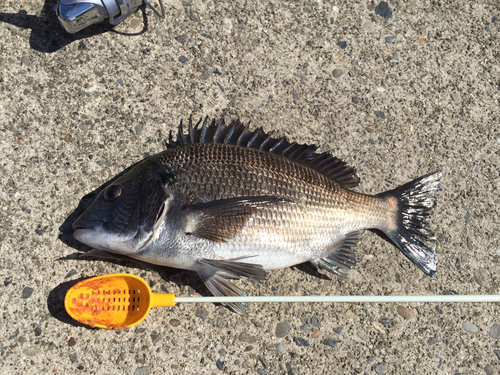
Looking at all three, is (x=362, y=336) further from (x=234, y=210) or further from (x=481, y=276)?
(x=234, y=210)

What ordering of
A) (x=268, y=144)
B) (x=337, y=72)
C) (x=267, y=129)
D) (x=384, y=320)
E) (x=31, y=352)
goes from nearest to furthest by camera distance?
1. (x=31, y=352)
2. (x=268, y=144)
3. (x=384, y=320)
4. (x=267, y=129)
5. (x=337, y=72)

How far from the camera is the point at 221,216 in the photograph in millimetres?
1953

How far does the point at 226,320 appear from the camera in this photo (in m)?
2.20

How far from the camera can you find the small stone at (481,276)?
248 centimetres

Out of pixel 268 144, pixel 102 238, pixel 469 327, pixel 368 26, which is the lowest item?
pixel 469 327

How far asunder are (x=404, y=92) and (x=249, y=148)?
1222 millimetres

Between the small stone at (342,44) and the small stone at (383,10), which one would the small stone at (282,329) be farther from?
the small stone at (383,10)

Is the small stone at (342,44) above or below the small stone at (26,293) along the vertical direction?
above

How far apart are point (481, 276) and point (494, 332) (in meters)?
0.33

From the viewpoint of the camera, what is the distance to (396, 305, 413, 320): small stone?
92.8 inches

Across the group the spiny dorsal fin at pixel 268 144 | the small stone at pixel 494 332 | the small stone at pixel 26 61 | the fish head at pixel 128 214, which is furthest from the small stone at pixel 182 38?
the small stone at pixel 494 332

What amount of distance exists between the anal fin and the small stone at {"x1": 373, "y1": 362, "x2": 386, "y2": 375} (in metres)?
0.54

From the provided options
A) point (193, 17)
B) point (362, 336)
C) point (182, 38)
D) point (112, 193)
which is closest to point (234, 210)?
point (112, 193)

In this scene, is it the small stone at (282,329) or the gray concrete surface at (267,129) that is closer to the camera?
Answer: the gray concrete surface at (267,129)
